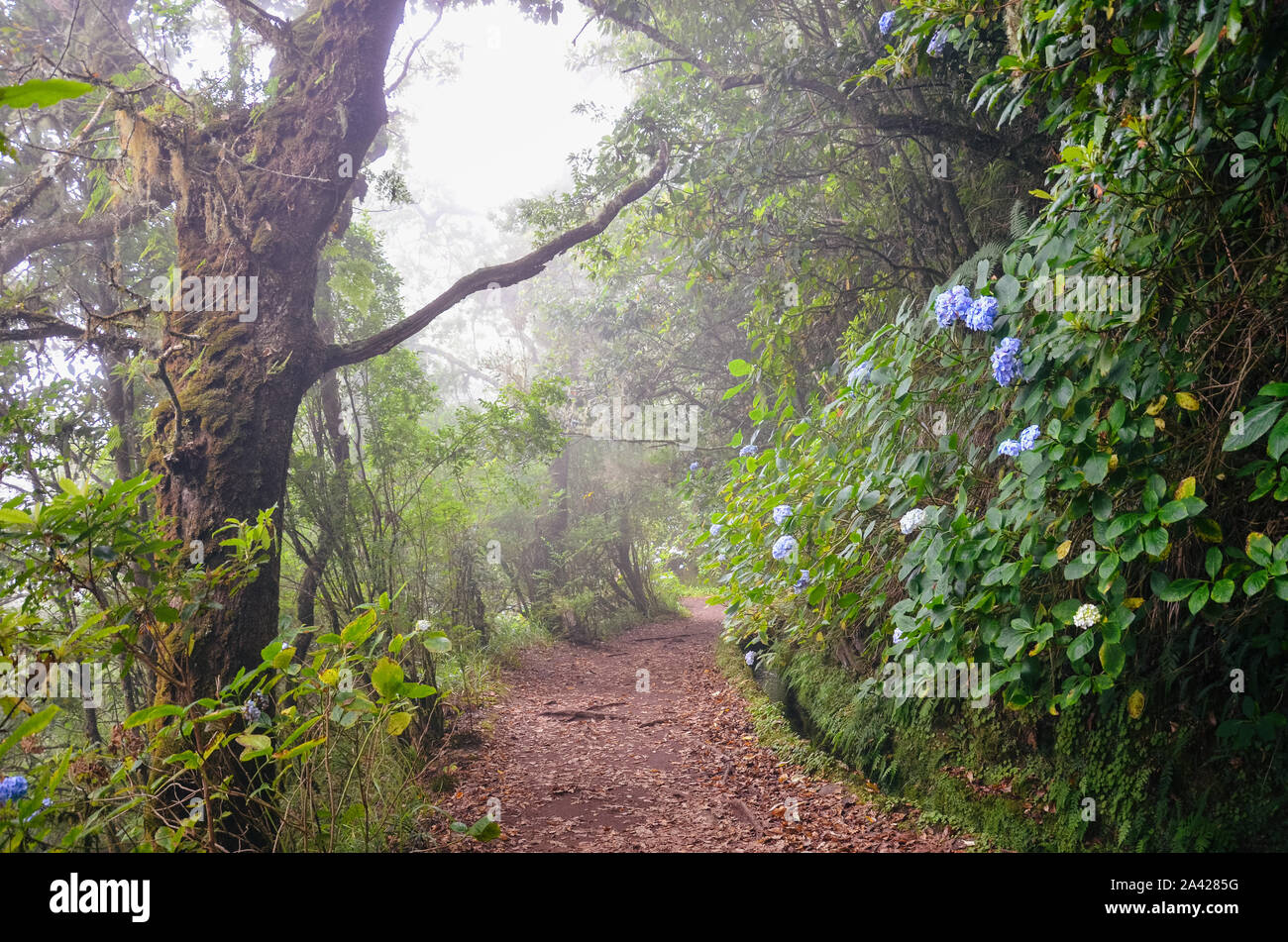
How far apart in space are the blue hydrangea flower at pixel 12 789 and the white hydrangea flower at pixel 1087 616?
2.71m

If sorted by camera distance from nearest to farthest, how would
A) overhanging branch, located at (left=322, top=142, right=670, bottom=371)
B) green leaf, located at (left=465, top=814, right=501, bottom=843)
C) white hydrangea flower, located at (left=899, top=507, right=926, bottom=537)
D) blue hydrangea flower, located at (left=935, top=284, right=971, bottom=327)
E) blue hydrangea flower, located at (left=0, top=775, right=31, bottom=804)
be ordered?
blue hydrangea flower, located at (left=0, top=775, right=31, bottom=804) < green leaf, located at (left=465, top=814, right=501, bottom=843) < blue hydrangea flower, located at (left=935, top=284, right=971, bottom=327) < white hydrangea flower, located at (left=899, top=507, right=926, bottom=537) < overhanging branch, located at (left=322, top=142, right=670, bottom=371)

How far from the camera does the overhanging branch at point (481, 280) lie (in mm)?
4801

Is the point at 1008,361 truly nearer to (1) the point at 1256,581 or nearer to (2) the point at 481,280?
(1) the point at 1256,581

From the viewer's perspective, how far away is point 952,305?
8.28 ft

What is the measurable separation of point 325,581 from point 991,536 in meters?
5.16

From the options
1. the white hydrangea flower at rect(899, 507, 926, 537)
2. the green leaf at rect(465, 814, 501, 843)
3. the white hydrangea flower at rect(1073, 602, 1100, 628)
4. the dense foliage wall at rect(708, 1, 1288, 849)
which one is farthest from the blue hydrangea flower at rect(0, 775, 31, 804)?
the white hydrangea flower at rect(1073, 602, 1100, 628)

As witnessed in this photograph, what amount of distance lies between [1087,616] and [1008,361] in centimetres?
81

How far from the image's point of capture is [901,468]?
283 cm

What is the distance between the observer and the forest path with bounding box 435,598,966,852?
146 inches

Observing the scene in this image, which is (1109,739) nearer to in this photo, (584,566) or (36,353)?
(36,353)

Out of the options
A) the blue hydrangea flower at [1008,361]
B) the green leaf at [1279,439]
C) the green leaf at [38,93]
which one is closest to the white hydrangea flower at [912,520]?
the blue hydrangea flower at [1008,361]

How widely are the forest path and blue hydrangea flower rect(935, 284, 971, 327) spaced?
220cm

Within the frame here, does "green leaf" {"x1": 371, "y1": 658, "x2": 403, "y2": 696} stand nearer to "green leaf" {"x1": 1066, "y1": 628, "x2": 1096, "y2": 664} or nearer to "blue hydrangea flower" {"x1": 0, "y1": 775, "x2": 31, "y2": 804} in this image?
"blue hydrangea flower" {"x1": 0, "y1": 775, "x2": 31, "y2": 804}

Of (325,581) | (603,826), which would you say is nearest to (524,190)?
(325,581)
